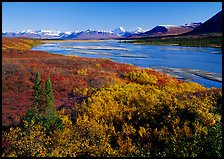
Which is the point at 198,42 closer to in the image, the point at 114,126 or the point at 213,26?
the point at 213,26

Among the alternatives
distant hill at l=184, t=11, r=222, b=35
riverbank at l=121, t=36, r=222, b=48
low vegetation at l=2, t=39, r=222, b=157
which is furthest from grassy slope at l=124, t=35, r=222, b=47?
low vegetation at l=2, t=39, r=222, b=157

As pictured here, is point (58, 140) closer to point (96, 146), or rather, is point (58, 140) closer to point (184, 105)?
point (96, 146)

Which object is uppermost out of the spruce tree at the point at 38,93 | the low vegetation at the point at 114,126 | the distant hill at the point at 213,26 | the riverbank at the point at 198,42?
the distant hill at the point at 213,26

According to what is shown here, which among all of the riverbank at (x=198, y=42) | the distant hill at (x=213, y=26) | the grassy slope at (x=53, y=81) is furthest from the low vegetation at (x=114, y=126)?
the distant hill at (x=213, y=26)

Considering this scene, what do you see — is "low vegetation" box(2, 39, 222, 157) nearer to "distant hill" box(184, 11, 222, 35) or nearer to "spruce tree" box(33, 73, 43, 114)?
"spruce tree" box(33, 73, 43, 114)

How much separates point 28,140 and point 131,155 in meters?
4.05

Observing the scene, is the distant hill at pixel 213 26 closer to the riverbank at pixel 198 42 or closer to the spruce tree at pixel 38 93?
the riverbank at pixel 198 42

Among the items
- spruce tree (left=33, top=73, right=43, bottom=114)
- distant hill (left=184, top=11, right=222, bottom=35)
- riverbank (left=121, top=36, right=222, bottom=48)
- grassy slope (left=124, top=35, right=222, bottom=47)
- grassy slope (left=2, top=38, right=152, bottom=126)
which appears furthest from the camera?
distant hill (left=184, top=11, right=222, bottom=35)

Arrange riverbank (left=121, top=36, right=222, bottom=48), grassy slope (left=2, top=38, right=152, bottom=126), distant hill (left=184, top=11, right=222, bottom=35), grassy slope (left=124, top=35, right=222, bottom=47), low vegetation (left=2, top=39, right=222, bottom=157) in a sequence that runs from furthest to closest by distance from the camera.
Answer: distant hill (left=184, top=11, right=222, bottom=35), grassy slope (left=124, top=35, right=222, bottom=47), riverbank (left=121, top=36, right=222, bottom=48), grassy slope (left=2, top=38, right=152, bottom=126), low vegetation (left=2, top=39, right=222, bottom=157)

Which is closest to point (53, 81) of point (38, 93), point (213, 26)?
point (38, 93)

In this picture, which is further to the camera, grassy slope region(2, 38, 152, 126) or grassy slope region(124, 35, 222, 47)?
grassy slope region(124, 35, 222, 47)

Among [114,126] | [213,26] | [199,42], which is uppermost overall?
[213,26]

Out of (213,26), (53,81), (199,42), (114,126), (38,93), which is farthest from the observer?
Result: (213,26)

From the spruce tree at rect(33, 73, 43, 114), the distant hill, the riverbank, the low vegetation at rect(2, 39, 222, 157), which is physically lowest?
the low vegetation at rect(2, 39, 222, 157)
